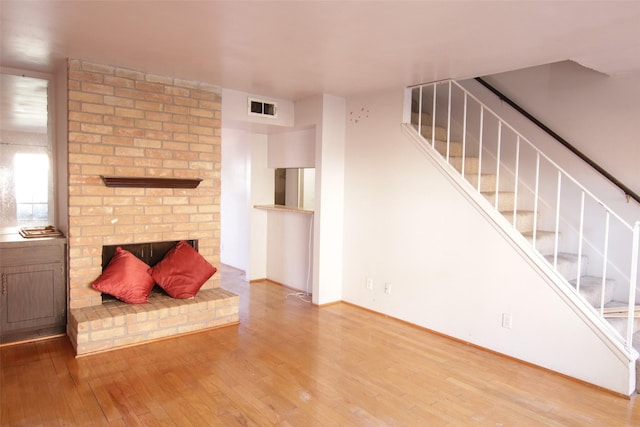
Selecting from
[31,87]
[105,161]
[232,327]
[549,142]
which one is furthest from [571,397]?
[31,87]

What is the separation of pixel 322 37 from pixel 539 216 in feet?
9.16

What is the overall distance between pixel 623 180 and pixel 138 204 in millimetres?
4330

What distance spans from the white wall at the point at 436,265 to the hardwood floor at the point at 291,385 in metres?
0.20

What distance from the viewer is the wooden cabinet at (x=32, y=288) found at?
134 inches

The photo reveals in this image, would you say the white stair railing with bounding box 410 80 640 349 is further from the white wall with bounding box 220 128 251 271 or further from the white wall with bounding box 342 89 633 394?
the white wall with bounding box 220 128 251 271

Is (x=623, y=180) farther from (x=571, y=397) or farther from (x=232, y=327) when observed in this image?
(x=232, y=327)

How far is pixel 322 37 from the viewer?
111 inches

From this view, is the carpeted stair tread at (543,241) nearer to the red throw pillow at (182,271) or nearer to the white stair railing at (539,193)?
the white stair railing at (539,193)

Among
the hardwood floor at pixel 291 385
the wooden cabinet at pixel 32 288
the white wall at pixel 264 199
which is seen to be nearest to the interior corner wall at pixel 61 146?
the wooden cabinet at pixel 32 288

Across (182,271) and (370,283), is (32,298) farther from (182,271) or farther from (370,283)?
(370,283)

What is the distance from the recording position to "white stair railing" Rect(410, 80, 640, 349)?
3533 millimetres

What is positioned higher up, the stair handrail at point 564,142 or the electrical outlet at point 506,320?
the stair handrail at point 564,142

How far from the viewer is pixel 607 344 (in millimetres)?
2896

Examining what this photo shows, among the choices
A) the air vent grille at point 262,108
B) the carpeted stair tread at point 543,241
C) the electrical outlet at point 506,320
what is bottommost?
the electrical outlet at point 506,320
